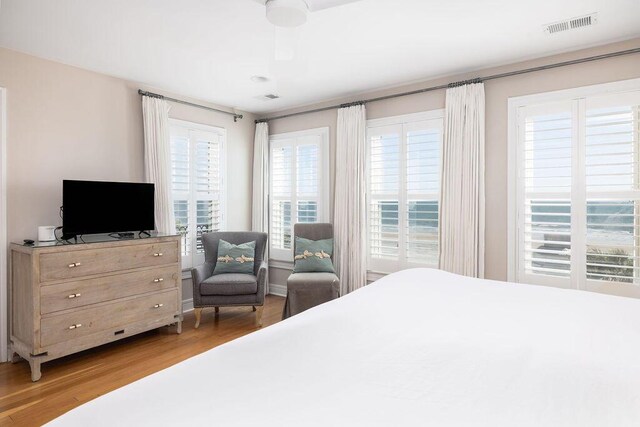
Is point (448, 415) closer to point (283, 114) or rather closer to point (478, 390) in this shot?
point (478, 390)

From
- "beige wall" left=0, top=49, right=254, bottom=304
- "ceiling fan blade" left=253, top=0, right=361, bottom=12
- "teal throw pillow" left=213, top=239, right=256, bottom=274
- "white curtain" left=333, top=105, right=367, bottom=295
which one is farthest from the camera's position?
"white curtain" left=333, top=105, right=367, bottom=295

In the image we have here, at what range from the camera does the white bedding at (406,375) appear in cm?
90

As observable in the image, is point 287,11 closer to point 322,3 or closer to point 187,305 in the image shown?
point 322,3

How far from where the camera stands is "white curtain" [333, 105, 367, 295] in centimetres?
434

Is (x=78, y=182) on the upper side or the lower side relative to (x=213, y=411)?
upper

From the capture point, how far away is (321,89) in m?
4.30

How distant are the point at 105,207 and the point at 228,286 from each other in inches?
55.6

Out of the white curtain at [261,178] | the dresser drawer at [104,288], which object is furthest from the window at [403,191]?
the dresser drawer at [104,288]

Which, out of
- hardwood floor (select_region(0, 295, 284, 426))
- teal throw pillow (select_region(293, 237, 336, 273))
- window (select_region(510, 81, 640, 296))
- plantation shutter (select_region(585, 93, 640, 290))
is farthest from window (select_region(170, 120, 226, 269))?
plantation shutter (select_region(585, 93, 640, 290))

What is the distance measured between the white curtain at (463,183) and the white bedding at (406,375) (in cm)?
192

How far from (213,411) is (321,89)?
12.9 feet

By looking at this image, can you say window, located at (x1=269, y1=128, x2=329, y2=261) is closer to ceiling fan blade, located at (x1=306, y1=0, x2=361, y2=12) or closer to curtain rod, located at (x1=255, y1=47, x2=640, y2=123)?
curtain rod, located at (x1=255, y1=47, x2=640, y2=123)

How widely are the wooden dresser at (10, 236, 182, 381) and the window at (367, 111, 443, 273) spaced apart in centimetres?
234

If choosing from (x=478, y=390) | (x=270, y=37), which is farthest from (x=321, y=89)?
(x=478, y=390)
